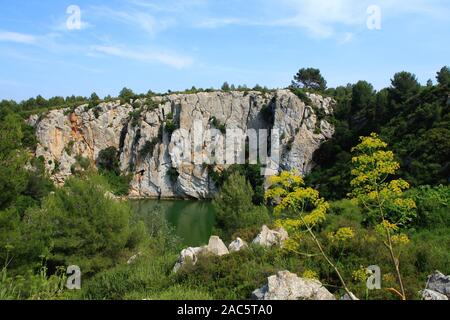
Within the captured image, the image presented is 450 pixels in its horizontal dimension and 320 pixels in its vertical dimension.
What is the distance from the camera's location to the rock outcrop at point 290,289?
7.79 m

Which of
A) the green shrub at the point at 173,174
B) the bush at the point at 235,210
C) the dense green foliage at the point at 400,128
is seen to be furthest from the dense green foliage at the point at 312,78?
the bush at the point at 235,210

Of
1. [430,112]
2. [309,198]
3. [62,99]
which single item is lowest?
[309,198]

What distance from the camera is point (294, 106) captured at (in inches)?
2849

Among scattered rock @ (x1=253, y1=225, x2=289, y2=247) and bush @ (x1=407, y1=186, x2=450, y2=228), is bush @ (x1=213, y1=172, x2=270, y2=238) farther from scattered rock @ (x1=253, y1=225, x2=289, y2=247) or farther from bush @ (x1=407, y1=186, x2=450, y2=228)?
scattered rock @ (x1=253, y1=225, x2=289, y2=247)

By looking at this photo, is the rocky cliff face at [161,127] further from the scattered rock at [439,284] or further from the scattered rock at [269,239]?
the scattered rock at [439,284]

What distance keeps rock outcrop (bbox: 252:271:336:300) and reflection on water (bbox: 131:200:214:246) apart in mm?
22788

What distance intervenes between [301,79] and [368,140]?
287ft

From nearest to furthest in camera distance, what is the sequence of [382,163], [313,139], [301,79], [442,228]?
[382,163] < [442,228] < [313,139] < [301,79]

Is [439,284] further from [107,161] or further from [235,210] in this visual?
[107,161]

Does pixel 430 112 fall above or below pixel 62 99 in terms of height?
below

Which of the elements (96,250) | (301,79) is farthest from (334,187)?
(301,79)

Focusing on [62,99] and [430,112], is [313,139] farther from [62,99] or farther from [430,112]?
[62,99]

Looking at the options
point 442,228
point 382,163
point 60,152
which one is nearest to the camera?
point 382,163

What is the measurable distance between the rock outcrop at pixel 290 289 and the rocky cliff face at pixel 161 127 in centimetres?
6411
